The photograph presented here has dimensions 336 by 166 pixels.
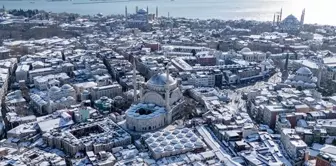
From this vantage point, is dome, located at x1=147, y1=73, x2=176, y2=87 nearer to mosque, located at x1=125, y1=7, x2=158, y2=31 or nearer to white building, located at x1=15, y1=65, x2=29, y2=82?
white building, located at x1=15, y1=65, x2=29, y2=82

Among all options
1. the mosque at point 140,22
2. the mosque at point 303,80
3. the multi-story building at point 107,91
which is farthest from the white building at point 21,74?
the mosque at point 140,22

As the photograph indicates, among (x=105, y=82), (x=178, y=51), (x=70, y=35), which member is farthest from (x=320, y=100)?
(x=70, y=35)

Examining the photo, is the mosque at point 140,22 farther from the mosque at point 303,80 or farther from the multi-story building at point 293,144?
the multi-story building at point 293,144

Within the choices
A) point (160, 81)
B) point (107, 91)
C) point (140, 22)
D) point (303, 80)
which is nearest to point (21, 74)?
point (107, 91)

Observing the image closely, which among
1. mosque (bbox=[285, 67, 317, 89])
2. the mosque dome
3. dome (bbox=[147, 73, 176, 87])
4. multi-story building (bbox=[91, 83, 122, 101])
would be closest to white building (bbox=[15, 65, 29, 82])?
multi-story building (bbox=[91, 83, 122, 101])

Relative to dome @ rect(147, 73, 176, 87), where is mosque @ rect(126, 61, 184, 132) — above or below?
below

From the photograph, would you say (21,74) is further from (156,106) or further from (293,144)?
(293,144)
